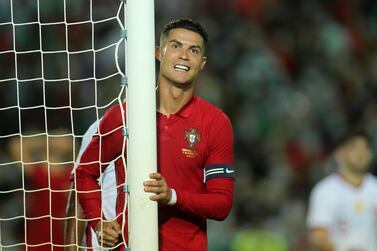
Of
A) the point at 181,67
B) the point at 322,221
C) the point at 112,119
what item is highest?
the point at 181,67

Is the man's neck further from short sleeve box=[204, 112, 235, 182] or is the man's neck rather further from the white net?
the white net

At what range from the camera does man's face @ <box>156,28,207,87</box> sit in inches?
144

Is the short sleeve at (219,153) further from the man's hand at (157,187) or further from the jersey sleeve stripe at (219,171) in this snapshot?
the man's hand at (157,187)

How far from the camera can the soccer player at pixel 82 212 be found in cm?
376

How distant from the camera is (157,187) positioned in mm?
3299

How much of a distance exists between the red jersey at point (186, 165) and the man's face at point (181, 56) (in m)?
0.14

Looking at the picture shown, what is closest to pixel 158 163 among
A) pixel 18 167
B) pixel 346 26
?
pixel 18 167

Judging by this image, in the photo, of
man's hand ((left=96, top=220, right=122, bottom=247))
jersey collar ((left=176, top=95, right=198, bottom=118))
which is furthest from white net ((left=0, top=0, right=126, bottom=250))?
jersey collar ((left=176, top=95, right=198, bottom=118))

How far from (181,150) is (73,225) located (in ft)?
2.20

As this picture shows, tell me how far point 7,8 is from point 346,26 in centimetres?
298

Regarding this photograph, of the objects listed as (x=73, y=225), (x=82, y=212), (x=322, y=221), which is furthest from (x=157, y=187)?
(x=322, y=221)

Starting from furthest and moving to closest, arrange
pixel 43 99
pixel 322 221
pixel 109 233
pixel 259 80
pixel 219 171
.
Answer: pixel 259 80 < pixel 322 221 < pixel 43 99 < pixel 219 171 < pixel 109 233

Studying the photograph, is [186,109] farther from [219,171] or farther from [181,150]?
[219,171]

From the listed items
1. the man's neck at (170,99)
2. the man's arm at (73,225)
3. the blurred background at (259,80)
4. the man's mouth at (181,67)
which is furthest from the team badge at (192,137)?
the blurred background at (259,80)
